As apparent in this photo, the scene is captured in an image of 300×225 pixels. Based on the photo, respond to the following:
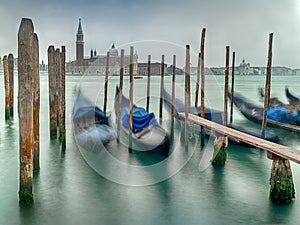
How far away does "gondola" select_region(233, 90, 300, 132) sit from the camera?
990 cm

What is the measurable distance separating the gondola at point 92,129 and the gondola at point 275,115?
15.5 feet

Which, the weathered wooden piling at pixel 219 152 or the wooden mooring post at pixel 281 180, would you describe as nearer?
the wooden mooring post at pixel 281 180

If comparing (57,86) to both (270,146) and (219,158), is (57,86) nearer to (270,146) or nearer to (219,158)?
(219,158)

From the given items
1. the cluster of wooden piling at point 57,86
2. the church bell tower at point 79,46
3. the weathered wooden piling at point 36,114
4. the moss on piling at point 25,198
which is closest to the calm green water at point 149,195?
the moss on piling at point 25,198

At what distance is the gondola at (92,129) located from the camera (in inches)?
288

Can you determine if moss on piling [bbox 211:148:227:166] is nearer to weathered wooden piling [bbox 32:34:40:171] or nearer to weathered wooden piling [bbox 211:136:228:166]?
weathered wooden piling [bbox 211:136:228:166]

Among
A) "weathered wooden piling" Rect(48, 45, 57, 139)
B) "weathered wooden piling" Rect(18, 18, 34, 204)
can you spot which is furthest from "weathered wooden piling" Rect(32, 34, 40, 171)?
"weathered wooden piling" Rect(48, 45, 57, 139)

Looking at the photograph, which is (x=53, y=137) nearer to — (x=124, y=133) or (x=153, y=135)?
(x=124, y=133)

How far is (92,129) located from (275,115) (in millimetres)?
5599

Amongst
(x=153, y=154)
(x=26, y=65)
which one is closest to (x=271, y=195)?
(x=153, y=154)

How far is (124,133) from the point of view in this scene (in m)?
7.93

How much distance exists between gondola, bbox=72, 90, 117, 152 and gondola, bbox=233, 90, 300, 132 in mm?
4716

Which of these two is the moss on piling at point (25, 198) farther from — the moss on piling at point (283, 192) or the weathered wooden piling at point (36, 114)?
the moss on piling at point (283, 192)

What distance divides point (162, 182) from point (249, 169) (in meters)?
1.66
